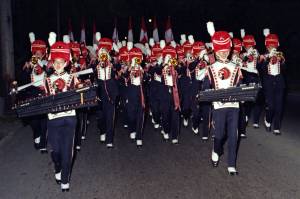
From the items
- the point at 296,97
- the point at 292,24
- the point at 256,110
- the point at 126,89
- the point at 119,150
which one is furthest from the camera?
the point at 292,24

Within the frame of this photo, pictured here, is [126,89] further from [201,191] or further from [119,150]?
[201,191]

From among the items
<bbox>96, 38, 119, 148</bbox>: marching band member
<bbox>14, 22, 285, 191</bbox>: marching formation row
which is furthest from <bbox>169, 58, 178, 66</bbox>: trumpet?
<bbox>96, 38, 119, 148</bbox>: marching band member

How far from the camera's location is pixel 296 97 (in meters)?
20.8

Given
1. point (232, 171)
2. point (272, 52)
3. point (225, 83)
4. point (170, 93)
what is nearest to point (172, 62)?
point (170, 93)

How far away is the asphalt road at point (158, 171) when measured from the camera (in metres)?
6.74

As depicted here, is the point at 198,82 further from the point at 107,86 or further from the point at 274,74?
the point at 107,86

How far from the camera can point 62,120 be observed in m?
6.95

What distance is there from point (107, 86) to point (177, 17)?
1578 inches

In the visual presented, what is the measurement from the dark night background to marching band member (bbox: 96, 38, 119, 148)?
17642 mm

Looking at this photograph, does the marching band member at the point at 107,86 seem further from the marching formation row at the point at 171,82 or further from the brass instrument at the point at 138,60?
the brass instrument at the point at 138,60

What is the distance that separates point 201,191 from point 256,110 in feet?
19.0

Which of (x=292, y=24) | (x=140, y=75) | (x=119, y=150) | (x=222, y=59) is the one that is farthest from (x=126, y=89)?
(x=292, y=24)

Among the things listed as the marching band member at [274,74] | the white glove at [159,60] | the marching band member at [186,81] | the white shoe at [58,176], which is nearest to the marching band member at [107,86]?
the white glove at [159,60]

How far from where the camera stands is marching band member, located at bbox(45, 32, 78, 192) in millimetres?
6938
